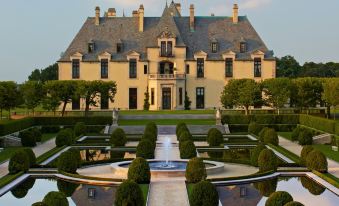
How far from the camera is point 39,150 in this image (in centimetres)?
3650

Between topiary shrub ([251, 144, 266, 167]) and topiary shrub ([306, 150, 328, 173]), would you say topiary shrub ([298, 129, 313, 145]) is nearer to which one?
topiary shrub ([251, 144, 266, 167])

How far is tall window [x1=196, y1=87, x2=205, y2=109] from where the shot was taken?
6675 cm

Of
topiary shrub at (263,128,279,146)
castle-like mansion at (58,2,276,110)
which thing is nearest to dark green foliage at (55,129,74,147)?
topiary shrub at (263,128,279,146)

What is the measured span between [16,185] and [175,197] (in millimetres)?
7254

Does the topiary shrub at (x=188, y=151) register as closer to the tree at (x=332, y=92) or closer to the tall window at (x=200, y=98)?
the tree at (x=332, y=92)

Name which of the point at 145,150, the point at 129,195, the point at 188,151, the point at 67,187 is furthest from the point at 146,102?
the point at 129,195

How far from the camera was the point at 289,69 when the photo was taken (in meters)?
108

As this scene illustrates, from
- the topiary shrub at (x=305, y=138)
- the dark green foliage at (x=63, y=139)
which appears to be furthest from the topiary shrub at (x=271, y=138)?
the dark green foliage at (x=63, y=139)

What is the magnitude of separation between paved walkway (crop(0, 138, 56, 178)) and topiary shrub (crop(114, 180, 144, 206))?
971 centimetres

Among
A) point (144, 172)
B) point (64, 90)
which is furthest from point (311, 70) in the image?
point (144, 172)

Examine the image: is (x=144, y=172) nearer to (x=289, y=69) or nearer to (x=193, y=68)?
(x=193, y=68)

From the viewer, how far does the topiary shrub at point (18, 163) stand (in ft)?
83.6

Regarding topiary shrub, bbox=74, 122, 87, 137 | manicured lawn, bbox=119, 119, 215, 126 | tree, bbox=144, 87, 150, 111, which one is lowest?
topiary shrub, bbox=74, 122, 87, 137

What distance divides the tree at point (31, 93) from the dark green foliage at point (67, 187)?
102ft
